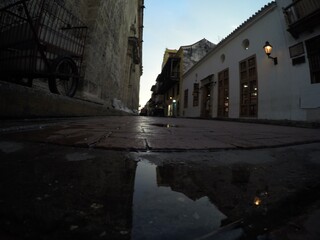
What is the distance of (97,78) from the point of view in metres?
6.45

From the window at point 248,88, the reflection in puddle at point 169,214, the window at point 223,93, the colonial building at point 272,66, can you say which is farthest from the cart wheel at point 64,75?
the window at point 223,93

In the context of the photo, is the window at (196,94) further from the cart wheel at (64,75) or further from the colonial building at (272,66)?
the cart wheel at (64,75)

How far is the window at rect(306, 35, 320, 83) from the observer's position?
23.2ft

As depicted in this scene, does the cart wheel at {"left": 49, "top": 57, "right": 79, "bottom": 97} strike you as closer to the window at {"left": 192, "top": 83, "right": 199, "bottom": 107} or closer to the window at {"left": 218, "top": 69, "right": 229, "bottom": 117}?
the window at {"left": 218, "top": 69, "right": 229, "bottom": 117}

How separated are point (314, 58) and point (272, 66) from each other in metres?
1.84

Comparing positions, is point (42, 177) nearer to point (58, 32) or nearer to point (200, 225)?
point (200, 225)

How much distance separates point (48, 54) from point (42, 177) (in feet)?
9.99

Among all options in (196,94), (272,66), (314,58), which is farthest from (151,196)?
(196,94)

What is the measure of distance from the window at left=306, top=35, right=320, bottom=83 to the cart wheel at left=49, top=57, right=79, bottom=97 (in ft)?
25.1

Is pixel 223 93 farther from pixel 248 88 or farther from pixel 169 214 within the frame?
pixel 169 214

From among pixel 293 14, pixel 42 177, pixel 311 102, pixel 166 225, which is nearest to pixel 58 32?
pixel 42 177

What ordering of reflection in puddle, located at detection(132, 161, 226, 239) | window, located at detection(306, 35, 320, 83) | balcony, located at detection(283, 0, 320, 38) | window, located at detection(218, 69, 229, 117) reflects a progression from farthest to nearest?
window, located at detection(218, 69, 229, 117), window, located at detection(306, 35, 320, 83), balcony, located at detection(283, 0, 320, 38), reflection in puddle, located at detection(132, 161, 226, 239)

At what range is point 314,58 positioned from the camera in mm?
7148

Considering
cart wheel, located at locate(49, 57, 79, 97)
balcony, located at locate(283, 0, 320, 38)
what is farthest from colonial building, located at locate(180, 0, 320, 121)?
cart wheel, located at locate(49, 57, 79, 97)
